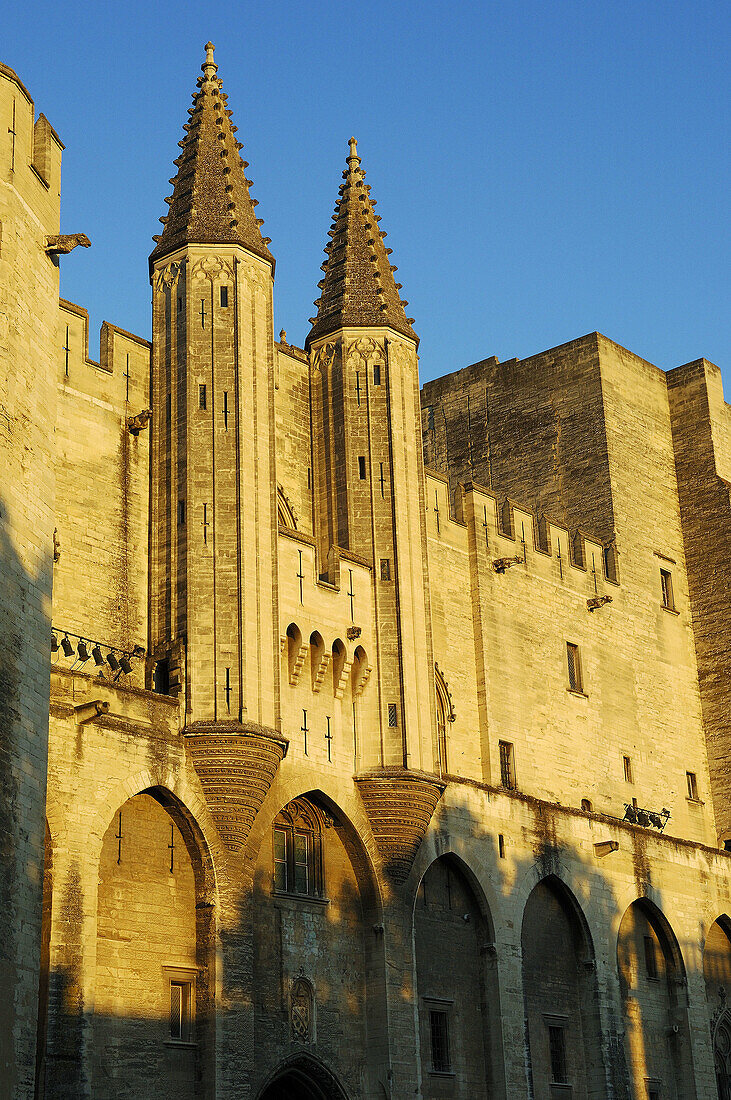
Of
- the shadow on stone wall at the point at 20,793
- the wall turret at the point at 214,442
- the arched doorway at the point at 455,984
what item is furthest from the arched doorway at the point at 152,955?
the arched doorway at the point at 455,984

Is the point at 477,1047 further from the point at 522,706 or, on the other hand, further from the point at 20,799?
the point at 20,799

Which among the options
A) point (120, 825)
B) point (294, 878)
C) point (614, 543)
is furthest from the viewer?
point (614, 543)

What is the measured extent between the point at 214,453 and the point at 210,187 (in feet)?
19.8

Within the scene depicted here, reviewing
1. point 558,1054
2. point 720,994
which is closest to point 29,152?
point 558,1054

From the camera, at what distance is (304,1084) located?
29.4 meters

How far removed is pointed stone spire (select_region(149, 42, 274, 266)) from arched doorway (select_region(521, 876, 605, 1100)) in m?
16.2

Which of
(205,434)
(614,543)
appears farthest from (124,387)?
(614,543)

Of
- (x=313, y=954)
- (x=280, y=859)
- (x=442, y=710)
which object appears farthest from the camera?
(x=442, y=710)

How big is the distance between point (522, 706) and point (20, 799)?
18.2m

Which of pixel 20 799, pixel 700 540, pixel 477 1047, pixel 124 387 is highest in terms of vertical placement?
pixel 700 540

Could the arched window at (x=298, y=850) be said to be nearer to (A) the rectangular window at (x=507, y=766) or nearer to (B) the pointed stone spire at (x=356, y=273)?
(A) the rectangular window at (x=507, y=766)

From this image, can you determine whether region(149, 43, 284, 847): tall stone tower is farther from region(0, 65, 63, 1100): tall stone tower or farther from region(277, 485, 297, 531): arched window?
region(0, 65, 63, 1100): tall stone tower

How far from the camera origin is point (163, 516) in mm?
30109

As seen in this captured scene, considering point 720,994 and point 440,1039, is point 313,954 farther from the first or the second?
point 720,994
